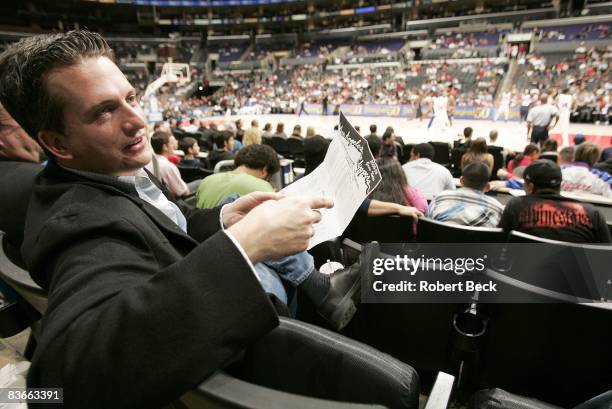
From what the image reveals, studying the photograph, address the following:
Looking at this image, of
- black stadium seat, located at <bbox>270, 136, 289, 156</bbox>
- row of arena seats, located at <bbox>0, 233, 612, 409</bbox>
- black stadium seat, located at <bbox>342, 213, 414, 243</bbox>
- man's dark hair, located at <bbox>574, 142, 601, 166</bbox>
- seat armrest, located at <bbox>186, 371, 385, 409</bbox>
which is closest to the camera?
seat armrest, located at <bbox>186, 371, 385, 409</bbox>

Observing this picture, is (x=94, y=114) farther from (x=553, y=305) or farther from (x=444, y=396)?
(x=553, y=305)

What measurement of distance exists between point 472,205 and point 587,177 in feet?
7.31

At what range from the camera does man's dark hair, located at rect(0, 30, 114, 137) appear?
773mm

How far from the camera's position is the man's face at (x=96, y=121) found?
0.79 m

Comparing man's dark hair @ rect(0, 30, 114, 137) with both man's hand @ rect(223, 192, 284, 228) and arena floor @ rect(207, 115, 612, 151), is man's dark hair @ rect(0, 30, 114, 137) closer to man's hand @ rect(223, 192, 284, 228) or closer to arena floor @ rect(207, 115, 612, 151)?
man's hand @ rect(223, 192, 284, 228)

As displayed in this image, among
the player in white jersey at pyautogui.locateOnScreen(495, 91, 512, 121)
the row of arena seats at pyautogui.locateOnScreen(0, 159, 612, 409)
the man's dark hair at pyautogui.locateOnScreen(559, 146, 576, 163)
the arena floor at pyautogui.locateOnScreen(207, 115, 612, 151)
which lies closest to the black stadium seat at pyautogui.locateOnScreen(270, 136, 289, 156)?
the arena floor at pyautogui.locateOnScreen(207, 115, 612, 151)

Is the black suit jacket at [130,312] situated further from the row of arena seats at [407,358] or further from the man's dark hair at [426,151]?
the man's dark hair at [426,151]

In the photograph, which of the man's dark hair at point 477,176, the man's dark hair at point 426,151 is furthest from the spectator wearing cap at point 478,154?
the man's dark hair at point 477,176

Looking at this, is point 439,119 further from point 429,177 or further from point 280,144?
point 429,177

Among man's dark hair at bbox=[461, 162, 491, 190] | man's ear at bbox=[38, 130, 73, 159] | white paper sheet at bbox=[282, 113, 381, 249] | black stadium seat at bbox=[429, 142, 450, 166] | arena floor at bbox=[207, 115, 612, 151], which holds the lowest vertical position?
arena floor at bbox=[207, 115, 612, 151]

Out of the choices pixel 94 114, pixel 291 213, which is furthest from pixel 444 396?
pixel 94 114

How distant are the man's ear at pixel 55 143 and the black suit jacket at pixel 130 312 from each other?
0.74 ft

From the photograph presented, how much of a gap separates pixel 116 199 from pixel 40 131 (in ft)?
0.88

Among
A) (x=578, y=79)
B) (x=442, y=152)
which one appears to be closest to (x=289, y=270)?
(x=442, y=152)
